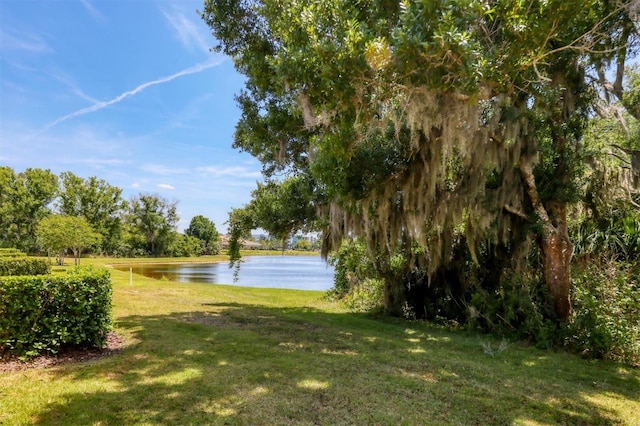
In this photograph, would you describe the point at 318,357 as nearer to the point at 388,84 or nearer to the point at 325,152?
the point at 325,152

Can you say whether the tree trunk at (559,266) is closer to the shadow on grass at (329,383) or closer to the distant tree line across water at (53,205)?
the shadow on grass at (329,383)

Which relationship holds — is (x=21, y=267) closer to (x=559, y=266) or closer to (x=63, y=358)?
(x=63, y=358)

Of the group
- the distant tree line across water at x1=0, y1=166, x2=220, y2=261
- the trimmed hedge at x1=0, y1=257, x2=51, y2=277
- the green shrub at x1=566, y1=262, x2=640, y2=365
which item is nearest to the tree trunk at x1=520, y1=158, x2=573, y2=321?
the green shrub at x1=566, y1=262, x2=640, y2=365

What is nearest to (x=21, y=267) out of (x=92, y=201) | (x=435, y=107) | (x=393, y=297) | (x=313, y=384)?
(x=393, y=297)

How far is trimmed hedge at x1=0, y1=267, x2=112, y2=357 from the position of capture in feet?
14.6

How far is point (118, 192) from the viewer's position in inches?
1629

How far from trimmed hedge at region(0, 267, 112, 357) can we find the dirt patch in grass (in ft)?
0.26

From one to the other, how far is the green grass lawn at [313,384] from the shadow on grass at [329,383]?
0.01 m

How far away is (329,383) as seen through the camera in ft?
13.4

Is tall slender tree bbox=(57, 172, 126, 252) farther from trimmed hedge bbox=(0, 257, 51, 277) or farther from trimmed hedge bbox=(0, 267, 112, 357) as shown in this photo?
trimmed hedge bbox=(0, 267, 112, 357)

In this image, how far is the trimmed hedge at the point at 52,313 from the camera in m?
4.45

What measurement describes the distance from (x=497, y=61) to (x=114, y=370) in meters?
5.28

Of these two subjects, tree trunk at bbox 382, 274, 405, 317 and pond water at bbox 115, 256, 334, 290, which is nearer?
tree trunk at bbox 382, 274, 405, 317

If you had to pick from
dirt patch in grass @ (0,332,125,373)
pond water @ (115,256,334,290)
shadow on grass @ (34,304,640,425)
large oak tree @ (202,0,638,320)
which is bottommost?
pond water @ (115,256,334,290)
